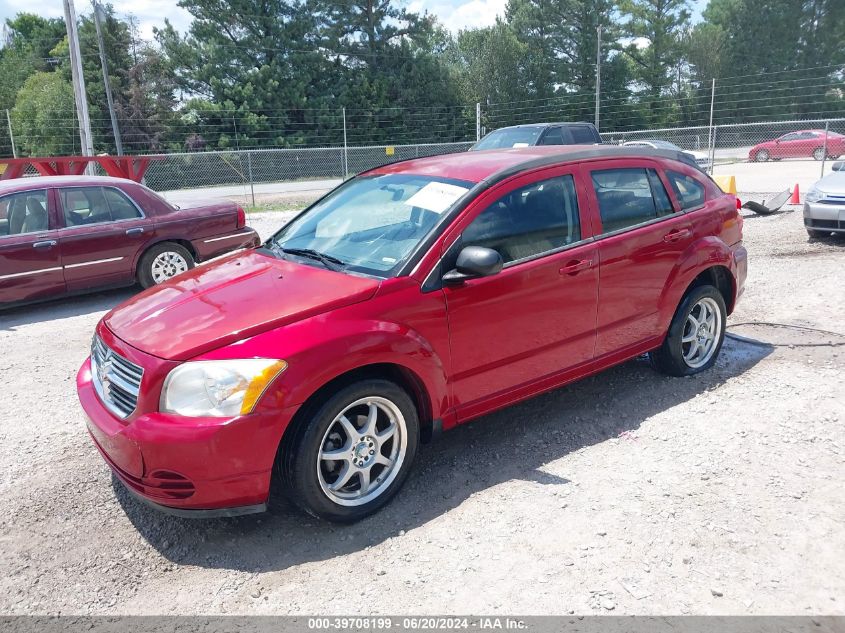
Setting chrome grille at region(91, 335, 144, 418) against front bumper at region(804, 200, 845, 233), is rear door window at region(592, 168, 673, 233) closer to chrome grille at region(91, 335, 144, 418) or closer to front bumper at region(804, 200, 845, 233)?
chrome grille at region(91, 335, 144, 418)

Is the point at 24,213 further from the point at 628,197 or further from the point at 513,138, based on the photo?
the point at 513,138

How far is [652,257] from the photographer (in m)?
4.49

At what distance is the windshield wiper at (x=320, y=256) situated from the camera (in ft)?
12.2

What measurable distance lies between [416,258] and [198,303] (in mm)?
1144

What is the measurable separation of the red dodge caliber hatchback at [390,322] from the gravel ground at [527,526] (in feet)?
0.99

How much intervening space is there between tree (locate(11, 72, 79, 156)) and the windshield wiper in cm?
3058

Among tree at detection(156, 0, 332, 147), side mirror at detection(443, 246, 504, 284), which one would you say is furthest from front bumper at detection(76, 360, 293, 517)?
tree at detection(156, 0, 332, 147)

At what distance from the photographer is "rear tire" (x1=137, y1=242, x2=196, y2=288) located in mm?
8172

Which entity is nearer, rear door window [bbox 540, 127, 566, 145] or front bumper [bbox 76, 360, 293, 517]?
front bumper [bbox 76, 360, 293, 517]

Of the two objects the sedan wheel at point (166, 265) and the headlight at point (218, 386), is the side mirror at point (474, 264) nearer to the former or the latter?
the headlight at point (218, 386)

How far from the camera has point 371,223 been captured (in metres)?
4.06

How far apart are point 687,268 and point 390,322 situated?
2456mm

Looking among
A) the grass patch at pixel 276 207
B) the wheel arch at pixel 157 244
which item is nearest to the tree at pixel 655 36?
the grass patch at pixel 276 207

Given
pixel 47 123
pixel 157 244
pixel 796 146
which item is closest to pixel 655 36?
pixel 796 146
